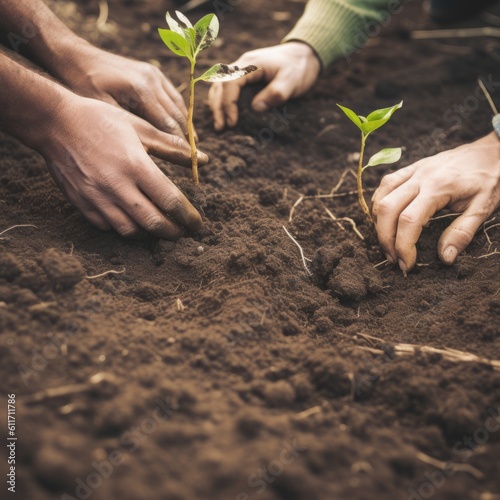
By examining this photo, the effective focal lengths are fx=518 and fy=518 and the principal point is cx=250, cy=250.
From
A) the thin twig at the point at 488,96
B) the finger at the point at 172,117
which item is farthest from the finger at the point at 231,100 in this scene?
the thin twig at the point at 488,96

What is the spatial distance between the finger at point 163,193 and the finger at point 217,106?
60cm

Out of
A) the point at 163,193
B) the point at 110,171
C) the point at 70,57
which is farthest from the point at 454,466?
the point at 70,57

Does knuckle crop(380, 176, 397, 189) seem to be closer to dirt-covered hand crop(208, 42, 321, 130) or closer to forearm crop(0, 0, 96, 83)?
dirt-covered hand crop(208, 42, 321, 130)

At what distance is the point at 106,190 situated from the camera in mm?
1400

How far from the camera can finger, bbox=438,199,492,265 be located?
4.87ft

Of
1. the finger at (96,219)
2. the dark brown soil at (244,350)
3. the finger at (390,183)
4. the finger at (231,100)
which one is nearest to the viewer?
the dark brown soil at (244,350)

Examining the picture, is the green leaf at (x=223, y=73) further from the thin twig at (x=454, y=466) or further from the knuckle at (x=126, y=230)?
the thin twig at (x=454, y=466)

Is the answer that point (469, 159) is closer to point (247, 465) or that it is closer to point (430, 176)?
point (430, 176)

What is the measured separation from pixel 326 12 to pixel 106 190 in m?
1.31

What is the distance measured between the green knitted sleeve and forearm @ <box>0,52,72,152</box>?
109 centimetres

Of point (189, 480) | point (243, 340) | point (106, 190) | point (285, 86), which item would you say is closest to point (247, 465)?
point (189, 480)

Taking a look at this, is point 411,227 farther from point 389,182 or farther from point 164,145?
point 164,145

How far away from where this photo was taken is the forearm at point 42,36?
1748 millimetres

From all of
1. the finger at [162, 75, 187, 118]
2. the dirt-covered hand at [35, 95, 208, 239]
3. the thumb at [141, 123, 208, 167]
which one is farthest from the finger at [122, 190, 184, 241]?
the finger at [162, 75, 187, 118]
